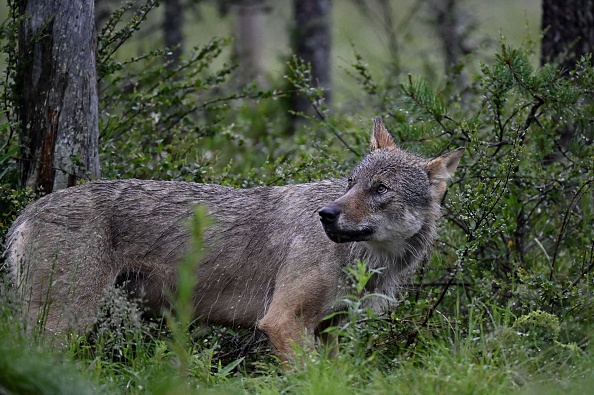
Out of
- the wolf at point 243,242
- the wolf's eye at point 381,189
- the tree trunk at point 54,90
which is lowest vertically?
the wolf at point 243,242

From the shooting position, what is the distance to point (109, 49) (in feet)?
23.8

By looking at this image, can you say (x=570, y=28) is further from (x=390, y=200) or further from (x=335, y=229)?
(x=335, y=229)

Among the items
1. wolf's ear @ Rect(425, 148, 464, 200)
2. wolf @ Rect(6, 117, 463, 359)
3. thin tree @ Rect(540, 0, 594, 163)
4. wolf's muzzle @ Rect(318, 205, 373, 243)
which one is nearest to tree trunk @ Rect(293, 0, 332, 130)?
thin tree @ Rect(540, 0, 594, 163)

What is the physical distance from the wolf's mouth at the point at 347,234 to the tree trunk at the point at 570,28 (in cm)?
376

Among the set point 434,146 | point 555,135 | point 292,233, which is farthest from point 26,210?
point 555,135

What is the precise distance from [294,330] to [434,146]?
90.7 inches

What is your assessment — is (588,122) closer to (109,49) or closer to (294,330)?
(294,330)

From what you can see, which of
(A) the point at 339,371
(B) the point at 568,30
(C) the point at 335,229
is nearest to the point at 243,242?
(C) the point at 335,229

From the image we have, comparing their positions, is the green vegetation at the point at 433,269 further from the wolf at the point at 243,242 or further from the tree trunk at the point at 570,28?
the tree trunk at the point at 570,28

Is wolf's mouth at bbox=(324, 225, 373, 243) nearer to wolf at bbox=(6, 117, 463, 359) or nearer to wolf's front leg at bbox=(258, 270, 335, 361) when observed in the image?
wolf at bbox=(6, 117, 463, 359)

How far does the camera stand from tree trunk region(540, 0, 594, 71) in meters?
8.16

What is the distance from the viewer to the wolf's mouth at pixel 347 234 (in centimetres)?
531

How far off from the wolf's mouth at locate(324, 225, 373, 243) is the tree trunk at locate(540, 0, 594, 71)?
12.3ft

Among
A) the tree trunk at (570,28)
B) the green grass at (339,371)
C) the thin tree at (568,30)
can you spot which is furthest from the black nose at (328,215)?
the tree trunk at (570,28)
